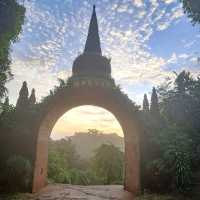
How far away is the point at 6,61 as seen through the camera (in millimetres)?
13055

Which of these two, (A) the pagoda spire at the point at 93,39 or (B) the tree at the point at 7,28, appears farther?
(A) the pagoda spire at the point at 93,39

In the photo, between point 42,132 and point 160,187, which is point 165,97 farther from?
point 42,132

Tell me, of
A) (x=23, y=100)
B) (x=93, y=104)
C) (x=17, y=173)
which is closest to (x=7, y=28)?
(x=23, y=100)

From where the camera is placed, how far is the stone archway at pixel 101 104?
13.9 m

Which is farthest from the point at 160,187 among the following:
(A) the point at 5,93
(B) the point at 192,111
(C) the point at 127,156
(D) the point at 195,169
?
(A) the point at 5,93

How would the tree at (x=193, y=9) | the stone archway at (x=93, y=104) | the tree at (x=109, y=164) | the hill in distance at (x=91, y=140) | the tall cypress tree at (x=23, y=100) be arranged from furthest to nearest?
the hill in distance at (x=91, y=140), the tree at (x=109, y=164), the tall cypress tree at (x=23, y=100), the stone archway at (x=93, y=104), the tree at (x=193, y=9)

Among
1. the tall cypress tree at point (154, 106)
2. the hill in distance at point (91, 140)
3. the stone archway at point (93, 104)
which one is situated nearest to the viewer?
the stone archway at point (93, 104)

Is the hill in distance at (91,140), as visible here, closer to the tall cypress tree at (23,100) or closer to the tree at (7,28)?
the tall cypress tree at (23,100)

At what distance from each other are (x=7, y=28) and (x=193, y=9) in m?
10.1

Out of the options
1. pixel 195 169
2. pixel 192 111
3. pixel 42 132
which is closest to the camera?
pixel 195 169

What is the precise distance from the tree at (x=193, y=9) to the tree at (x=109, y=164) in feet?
71.2

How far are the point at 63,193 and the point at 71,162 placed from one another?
2903 cm

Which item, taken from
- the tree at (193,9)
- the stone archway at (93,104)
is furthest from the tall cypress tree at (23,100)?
the tree at (193,9)

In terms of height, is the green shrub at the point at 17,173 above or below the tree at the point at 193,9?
below
